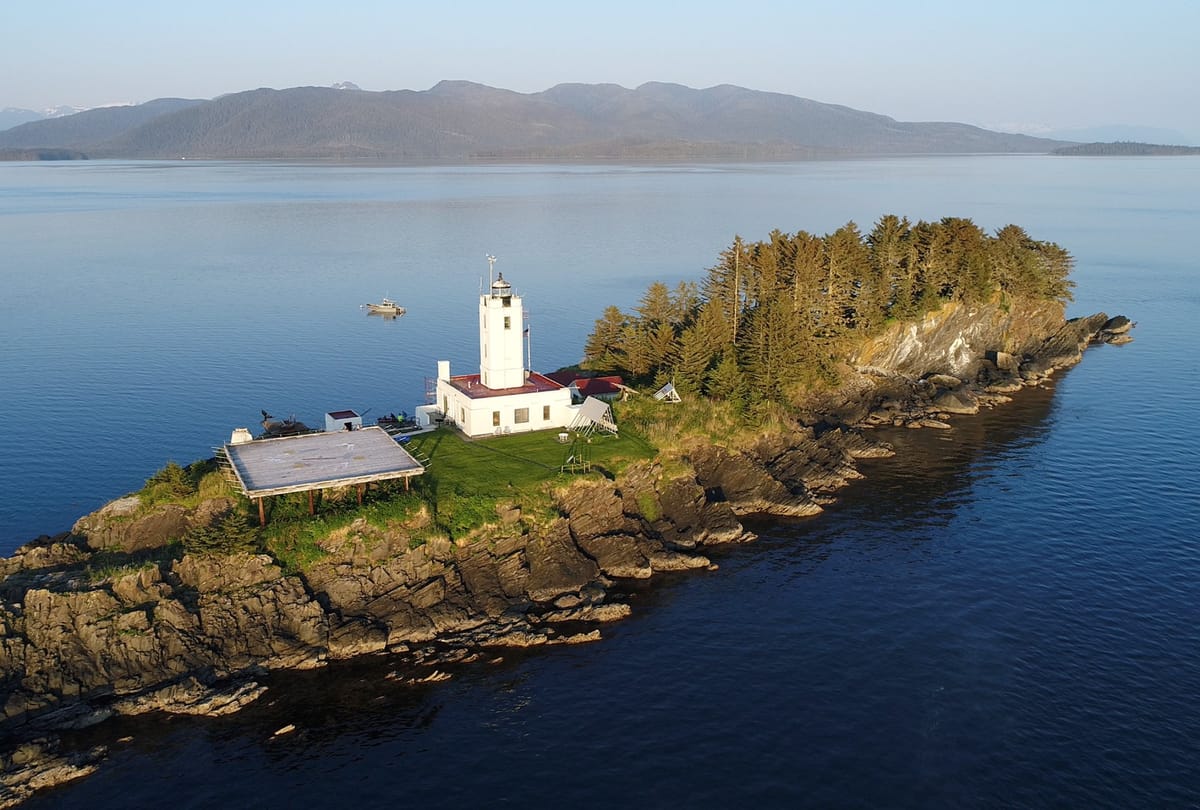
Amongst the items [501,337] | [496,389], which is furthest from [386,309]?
[501,337]

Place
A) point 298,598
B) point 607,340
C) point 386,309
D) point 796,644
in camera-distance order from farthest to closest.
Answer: point 386,309 → point 607,340 → point 298,598 → point 796,644

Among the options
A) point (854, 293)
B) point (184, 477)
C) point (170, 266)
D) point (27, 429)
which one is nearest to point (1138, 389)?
point (854, 293)

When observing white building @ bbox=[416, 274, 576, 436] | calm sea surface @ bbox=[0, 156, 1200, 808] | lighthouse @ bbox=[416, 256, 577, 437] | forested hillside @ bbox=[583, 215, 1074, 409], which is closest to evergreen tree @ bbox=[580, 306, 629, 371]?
forested hillside @ bbox=[583, 215, 1074, 409]

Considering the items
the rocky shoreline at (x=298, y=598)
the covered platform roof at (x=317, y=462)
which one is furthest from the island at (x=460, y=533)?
the covered platform roof at (x=317, y=462)

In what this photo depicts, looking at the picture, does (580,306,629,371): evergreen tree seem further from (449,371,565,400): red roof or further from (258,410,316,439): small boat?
(258,410,316,439): small boat

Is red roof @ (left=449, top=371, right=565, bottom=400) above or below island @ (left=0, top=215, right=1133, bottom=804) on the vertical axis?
above

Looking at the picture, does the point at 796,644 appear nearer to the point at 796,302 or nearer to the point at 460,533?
the point at 460,533

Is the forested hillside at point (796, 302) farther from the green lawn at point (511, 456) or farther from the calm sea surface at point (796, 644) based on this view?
the calm sea surface at point (796, 644)
